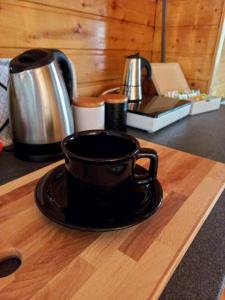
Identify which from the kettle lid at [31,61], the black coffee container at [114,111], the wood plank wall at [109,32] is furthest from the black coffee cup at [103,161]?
the wood plank wall at [109,32]

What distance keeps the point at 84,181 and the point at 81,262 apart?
10 cm

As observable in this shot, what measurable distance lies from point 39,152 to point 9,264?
29 centimetres

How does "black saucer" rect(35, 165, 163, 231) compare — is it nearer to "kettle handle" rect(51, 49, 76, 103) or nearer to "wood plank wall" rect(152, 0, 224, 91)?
"kettle handle" rect(51, 49, 76, 103)

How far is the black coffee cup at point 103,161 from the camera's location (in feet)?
1.01

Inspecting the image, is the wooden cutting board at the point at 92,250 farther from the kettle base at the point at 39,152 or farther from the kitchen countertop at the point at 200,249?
the kettle base at the point at 39,152

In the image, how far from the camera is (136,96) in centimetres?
100

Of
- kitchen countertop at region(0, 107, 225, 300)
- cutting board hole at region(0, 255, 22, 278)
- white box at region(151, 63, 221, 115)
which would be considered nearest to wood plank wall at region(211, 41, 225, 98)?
white box at region(151, 63, 221, 115)

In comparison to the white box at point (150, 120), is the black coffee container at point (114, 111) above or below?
above

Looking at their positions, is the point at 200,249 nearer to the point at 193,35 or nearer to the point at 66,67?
the point at 66,67

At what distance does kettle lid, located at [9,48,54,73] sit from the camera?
0.49 m

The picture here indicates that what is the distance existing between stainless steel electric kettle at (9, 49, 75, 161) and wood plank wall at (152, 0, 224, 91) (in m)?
0.97

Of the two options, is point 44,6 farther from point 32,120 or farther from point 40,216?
point 40,216

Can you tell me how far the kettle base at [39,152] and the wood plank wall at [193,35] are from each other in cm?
107

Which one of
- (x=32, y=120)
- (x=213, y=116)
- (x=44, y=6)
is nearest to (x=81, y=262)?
(x=32, y=120)
